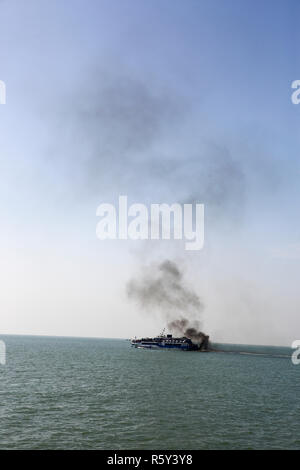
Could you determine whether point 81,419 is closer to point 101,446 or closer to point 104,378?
point 101,446

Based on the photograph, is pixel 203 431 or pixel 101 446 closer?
pixel 101 446

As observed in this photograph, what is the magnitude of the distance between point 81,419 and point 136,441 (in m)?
10.8

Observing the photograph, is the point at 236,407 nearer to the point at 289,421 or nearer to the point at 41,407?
the point at 289,421

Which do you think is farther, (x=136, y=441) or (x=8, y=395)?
(x=8, y=395)

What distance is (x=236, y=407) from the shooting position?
51.6 m

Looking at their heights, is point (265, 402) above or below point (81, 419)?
below

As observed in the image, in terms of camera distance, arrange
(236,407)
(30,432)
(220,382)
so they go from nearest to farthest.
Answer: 1. (30,432)
2. (236,407)
3. (220,382)

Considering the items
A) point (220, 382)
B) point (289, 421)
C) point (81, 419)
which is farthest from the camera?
point (220, 382)

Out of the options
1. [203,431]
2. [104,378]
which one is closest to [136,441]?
[203,431]

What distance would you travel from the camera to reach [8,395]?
183 ft
